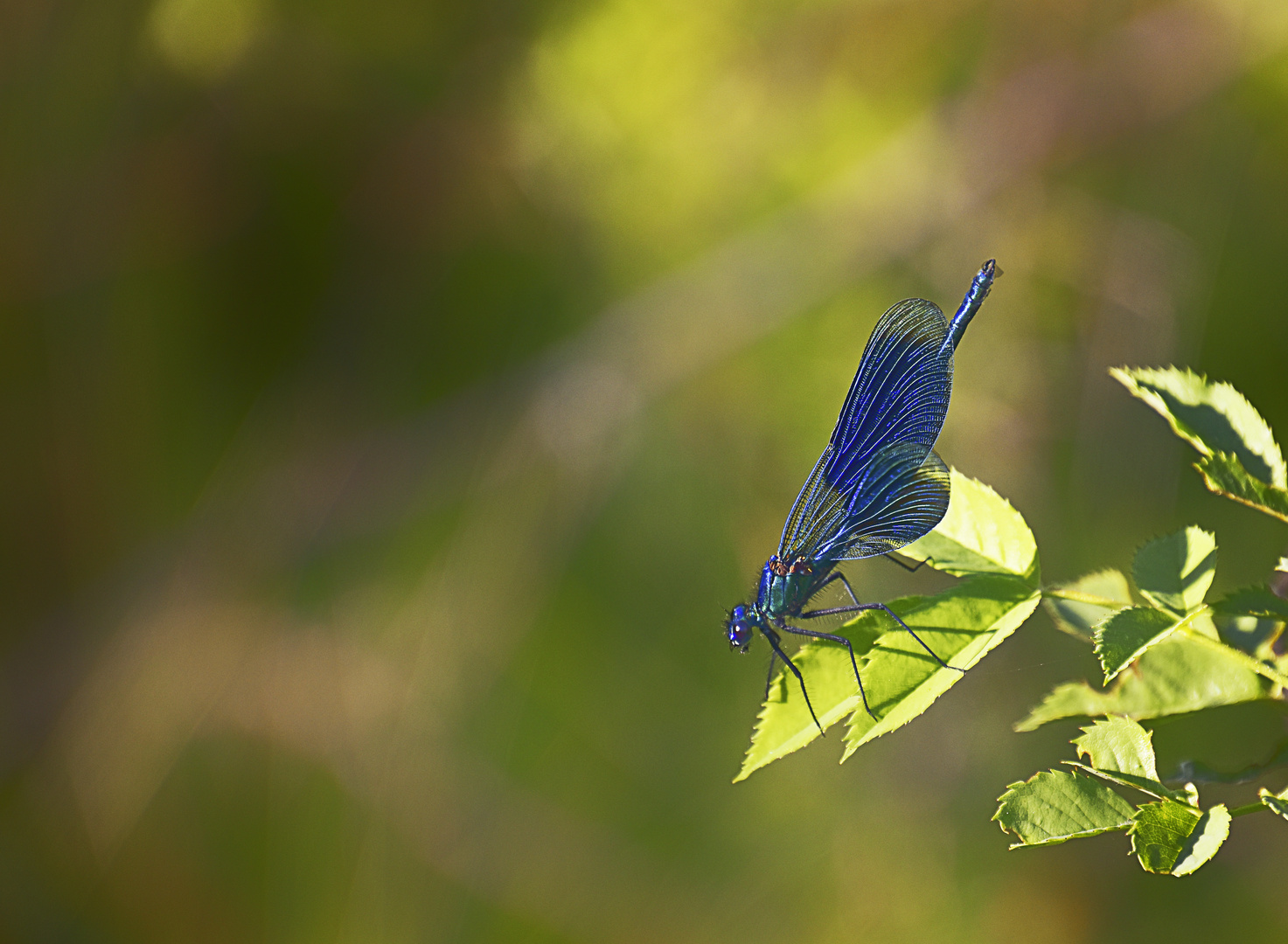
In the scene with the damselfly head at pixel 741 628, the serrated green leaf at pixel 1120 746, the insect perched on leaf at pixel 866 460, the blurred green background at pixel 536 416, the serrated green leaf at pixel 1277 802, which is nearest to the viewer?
the serrated green leaf at pixel 1277 802

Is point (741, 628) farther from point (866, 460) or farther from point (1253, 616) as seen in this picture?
point (1253, 616)

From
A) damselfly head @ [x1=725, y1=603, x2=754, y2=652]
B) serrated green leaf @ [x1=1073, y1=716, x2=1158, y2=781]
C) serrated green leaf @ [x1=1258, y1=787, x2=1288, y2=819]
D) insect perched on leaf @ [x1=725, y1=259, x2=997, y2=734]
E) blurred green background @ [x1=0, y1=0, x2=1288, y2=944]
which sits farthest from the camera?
blurred green background @ [x1=0, y1=0, x2=1288, y2=944]

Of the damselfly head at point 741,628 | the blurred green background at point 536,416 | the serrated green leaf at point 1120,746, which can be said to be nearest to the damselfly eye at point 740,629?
the damselfly head at point 741,628

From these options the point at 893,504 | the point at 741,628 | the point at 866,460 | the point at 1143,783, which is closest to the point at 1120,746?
the point at 1143,783

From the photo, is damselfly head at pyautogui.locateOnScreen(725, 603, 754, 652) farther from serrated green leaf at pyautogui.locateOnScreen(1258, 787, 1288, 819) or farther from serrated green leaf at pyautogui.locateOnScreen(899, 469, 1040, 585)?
serrated green leaf at pyautogui.locateOnScreen(1258, 787, 1288, 819)

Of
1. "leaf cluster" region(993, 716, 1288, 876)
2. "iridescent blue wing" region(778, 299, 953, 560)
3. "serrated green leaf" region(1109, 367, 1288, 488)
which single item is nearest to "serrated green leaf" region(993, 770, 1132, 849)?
"leaf cluster" region(993, 716, 1288, 876)

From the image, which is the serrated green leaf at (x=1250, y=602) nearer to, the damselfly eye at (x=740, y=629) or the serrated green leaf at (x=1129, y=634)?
the serrated green leaf at (x=1129, y=634)

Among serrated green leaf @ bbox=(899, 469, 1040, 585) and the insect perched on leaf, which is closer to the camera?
serrated green leaf @ bbox=(899, 469, 1040, 585)
